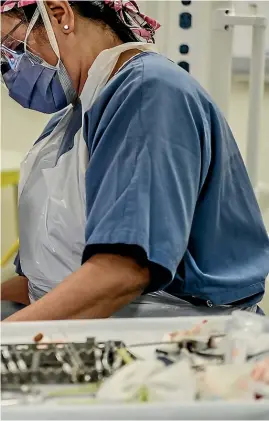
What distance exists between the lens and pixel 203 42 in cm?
141

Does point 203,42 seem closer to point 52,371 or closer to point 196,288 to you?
point 196,288

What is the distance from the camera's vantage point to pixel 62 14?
87 cm

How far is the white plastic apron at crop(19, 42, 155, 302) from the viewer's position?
881 millimetres

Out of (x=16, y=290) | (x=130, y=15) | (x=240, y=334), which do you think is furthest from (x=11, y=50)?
(x=240, y=334)

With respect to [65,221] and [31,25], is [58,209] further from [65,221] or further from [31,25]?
[31,25]

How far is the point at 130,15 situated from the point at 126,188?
35cm

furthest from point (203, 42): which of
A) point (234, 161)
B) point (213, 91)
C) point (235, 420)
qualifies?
point (235, 420)

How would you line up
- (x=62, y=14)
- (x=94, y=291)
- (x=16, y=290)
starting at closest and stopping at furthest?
1. (x=94, y=291)
2. (x=62, y=14)
3. (x=16, y=290)

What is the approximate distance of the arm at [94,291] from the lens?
68cm

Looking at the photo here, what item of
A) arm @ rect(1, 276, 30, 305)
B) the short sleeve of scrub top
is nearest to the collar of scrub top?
the short sleeve of scrub top

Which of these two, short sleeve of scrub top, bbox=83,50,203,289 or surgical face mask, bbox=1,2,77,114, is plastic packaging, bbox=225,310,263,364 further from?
surgical face mask, bbox=1,2,77,114

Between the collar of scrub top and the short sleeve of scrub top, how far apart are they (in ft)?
0.43

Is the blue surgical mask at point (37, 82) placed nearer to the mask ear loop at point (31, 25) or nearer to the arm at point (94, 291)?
the mask ear loop at point (31, 25)

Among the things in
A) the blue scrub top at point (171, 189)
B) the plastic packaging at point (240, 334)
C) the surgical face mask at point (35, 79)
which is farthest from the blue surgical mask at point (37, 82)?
the plastic packaging at point (240, 334)
